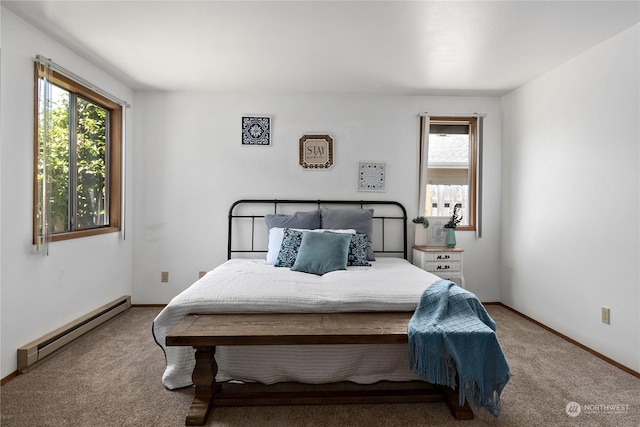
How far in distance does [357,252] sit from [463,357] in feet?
5.21

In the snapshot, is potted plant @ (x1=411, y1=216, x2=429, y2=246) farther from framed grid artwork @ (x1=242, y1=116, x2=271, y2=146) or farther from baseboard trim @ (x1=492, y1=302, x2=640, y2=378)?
framed grid artwork @ (x1=242, y1=116, x2=271, y2=146)

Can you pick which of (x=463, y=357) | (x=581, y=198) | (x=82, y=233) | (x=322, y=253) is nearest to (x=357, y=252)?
(x=322, y=253)

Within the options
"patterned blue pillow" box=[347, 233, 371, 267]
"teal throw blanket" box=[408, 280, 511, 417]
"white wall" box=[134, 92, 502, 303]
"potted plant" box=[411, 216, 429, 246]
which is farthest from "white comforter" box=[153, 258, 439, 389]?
"white wall" box=[134, 92, 502, 303]

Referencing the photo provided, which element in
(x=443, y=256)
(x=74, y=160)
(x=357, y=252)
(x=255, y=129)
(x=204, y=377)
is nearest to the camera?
(x=204, y=377)

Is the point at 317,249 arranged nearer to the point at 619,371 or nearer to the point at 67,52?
the point at 619,371

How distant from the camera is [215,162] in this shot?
159 inches

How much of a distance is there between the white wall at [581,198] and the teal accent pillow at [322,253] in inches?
75.2

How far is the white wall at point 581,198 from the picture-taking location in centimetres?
255

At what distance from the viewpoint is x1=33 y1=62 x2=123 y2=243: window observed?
2.60m

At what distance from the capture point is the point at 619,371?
2.52m

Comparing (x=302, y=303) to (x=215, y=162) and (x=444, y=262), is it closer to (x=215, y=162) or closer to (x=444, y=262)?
(x=444, y=262)

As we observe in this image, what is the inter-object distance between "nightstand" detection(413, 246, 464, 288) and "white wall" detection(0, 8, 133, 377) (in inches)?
127

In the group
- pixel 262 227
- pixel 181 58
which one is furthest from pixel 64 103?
pixel 262 227

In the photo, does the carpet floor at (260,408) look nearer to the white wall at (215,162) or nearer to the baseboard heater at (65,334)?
the baseboard heater at (65,334)
